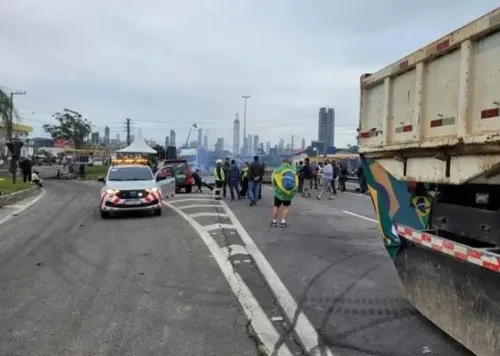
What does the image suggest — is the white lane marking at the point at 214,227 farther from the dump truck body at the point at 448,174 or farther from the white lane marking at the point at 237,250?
the dump truck body at the point at 448,174

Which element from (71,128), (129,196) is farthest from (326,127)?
(129,196)

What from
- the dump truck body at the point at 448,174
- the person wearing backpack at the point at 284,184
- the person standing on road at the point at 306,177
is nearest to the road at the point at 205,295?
the dump truck body at the point at 448,174

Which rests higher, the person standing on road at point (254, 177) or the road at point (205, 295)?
the person standing on road at point (254, 177)

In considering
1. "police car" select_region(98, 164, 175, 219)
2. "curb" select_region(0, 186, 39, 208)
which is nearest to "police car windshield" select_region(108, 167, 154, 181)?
"police car" select_region(98, 164, 175, 219)

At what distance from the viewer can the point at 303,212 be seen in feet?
53.9

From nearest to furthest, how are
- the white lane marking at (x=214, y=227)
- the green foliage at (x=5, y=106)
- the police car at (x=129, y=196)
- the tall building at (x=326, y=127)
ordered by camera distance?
the white lane marking at (x=214, y=227), the police car at (x=129, y=196), the green foliage at (x=5, y=106), the tall building at (x=326, y=127)

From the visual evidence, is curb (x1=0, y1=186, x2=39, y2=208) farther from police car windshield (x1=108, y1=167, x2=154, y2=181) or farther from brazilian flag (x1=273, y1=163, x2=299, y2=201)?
brazilian flag (x1=273, y1=163, x2=299, y2=201)

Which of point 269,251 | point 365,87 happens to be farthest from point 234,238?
point 365,87

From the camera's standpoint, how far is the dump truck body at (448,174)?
4.02 meters

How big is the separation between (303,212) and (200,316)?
11.1 m

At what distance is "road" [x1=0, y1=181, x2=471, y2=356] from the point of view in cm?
476

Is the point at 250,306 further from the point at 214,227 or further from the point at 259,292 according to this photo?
the point at 214,227

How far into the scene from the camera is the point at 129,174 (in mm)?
16828

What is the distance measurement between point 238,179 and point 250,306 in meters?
16.2
